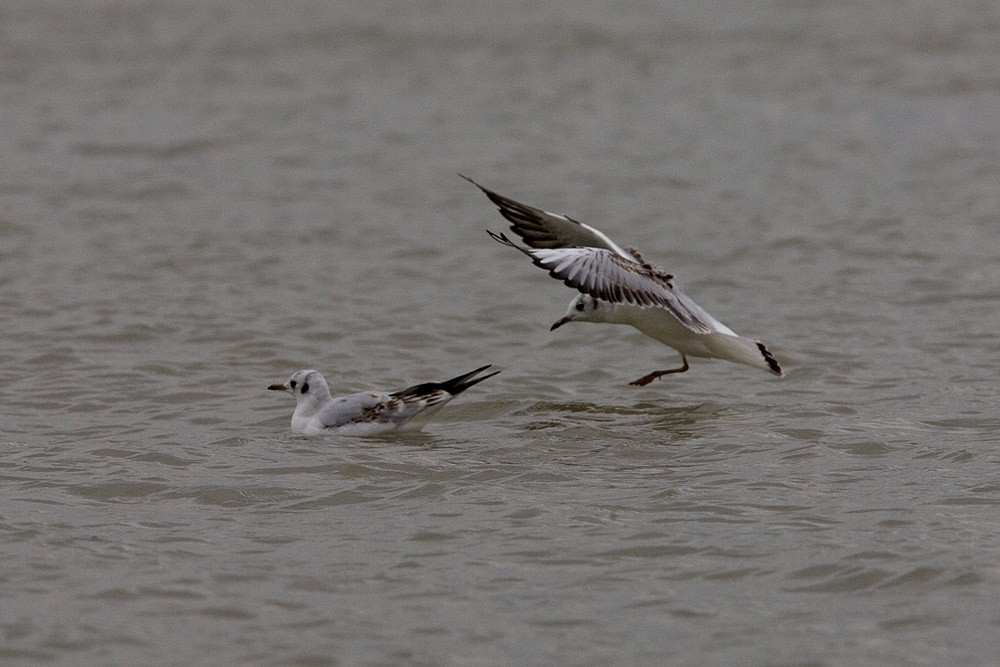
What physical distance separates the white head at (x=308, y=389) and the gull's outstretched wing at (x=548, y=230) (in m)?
1.49

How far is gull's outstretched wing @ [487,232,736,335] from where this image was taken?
913cm

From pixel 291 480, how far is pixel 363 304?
13.8ft

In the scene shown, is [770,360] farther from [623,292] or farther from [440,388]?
[440,388]

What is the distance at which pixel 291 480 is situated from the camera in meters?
7.95

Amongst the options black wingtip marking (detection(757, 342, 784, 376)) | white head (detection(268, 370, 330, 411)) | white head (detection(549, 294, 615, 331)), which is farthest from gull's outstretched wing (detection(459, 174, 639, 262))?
white head (detection(268, 370, 330, 411))

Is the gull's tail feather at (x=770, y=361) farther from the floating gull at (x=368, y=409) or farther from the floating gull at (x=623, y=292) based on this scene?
the floating gull at (x=368, y=409)

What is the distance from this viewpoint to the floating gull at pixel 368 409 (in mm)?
8906

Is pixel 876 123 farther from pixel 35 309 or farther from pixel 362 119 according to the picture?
pixel 35 309

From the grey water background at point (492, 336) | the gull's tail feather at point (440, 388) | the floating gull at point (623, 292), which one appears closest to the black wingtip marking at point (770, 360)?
the floating gull at point (623, 292)

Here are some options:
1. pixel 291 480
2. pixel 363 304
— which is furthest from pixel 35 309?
pixel 291 480

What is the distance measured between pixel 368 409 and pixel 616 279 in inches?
62.2

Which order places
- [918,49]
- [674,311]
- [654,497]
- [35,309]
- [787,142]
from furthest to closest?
[918,49] → [787,142] → [35,309] → [674,311] → [654,497]

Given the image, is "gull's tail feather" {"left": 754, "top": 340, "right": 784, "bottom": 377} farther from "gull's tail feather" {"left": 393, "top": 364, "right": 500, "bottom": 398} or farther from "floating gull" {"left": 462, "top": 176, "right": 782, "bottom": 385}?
"gull's tail feather" {"left": 393, "top": 364, "right": 500, "bottom": 398}

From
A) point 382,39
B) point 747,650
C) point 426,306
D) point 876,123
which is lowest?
point 747,650
